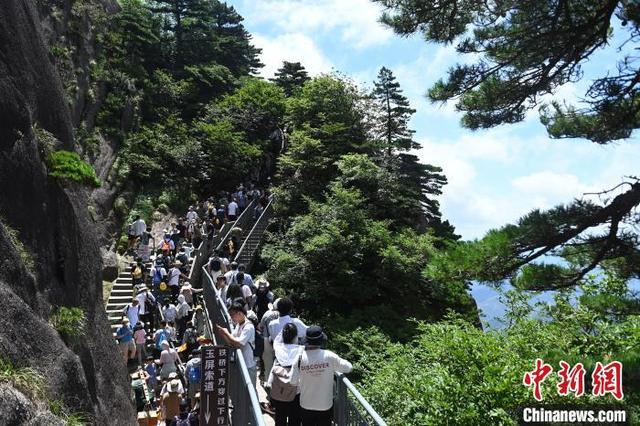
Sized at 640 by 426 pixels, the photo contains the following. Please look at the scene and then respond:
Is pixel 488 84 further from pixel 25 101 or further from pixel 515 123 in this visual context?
pixel 25 101

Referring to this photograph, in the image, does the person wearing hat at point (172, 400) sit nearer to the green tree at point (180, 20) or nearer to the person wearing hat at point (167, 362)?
the person wearing hat at point (167, 362)

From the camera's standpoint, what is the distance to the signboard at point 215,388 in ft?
20.4

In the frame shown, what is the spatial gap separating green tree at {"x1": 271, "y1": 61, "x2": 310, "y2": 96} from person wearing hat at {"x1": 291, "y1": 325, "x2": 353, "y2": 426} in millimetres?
38114

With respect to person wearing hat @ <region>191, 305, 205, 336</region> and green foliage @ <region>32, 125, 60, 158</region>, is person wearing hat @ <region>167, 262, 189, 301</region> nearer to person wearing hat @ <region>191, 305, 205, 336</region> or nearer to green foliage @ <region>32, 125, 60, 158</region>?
person wearing hat @ <region>191, 305, 205, 336</region>

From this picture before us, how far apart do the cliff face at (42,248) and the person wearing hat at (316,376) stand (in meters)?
2.65

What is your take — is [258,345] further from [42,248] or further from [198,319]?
[198,319]

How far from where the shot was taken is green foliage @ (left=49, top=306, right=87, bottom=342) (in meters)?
6.99

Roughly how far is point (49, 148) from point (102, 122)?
19485 mm

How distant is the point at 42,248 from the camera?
24.5 ft

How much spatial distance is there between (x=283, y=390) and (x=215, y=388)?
56.8 inches

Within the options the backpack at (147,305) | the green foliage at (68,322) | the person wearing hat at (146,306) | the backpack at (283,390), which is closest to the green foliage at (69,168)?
the green foliage at (68,322)

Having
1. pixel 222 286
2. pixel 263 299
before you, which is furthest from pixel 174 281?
pixel 263 299

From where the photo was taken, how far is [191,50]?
38312 mm

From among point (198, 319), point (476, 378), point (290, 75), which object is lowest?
point (476, 378)
